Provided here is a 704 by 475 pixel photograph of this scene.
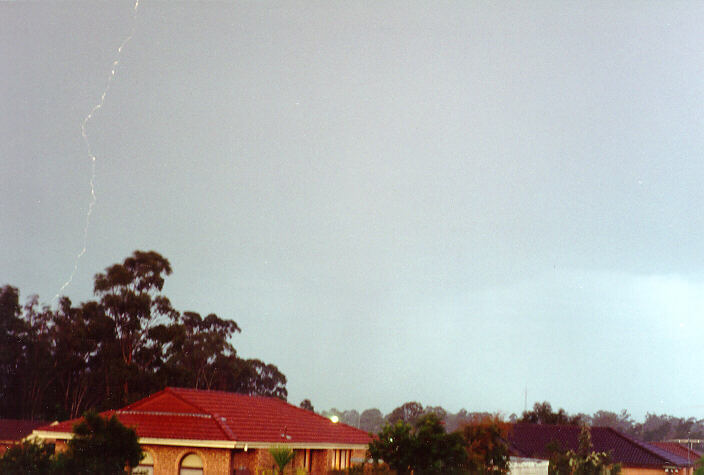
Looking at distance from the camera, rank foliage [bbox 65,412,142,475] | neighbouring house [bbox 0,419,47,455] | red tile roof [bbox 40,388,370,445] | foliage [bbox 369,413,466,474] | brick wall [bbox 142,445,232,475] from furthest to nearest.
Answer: neighbouring house [bbox 0,419,47,455]
red tile roof [bbox 40,388,370,445]
brick wall [bbox 142,445,232,475]
foliage [bbox 369,413,466,474]
foliage [bbox 65,412,142,475]

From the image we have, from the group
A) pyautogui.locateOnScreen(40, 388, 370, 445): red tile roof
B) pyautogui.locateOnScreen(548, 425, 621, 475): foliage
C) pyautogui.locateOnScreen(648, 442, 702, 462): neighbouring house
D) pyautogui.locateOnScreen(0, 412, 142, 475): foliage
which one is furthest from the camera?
pyautogui.locateOnScreen(648, 442, 702, 462): neighbouring house

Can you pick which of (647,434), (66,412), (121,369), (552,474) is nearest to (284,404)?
(552,474)

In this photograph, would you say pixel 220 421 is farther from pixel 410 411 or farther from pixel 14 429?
pixel 410 411

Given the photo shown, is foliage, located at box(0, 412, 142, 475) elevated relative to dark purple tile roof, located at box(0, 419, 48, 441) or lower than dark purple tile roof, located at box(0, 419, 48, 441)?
elevated

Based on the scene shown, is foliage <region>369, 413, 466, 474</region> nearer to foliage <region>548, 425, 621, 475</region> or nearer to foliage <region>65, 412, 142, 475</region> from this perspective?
foliage <region>65, 412, 142, 475</region>

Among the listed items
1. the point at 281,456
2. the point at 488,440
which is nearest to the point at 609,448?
the point at 488,440

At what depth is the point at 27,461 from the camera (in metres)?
18.9

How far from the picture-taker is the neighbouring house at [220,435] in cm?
2980

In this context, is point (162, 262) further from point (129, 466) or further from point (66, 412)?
point (129, 466)

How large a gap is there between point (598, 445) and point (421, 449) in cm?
4708

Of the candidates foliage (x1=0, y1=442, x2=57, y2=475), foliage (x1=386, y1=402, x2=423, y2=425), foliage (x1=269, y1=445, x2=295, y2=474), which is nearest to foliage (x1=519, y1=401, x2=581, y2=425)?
foliage (x1=386, y1=402, x2=423, y2=425)

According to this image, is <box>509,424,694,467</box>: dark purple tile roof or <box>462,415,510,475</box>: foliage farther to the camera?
<box>509,424,694,467</box>: dark purple tile roof

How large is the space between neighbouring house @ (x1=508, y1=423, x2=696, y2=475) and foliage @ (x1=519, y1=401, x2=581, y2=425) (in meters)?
16.4

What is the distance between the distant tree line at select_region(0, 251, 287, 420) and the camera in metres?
65.9
